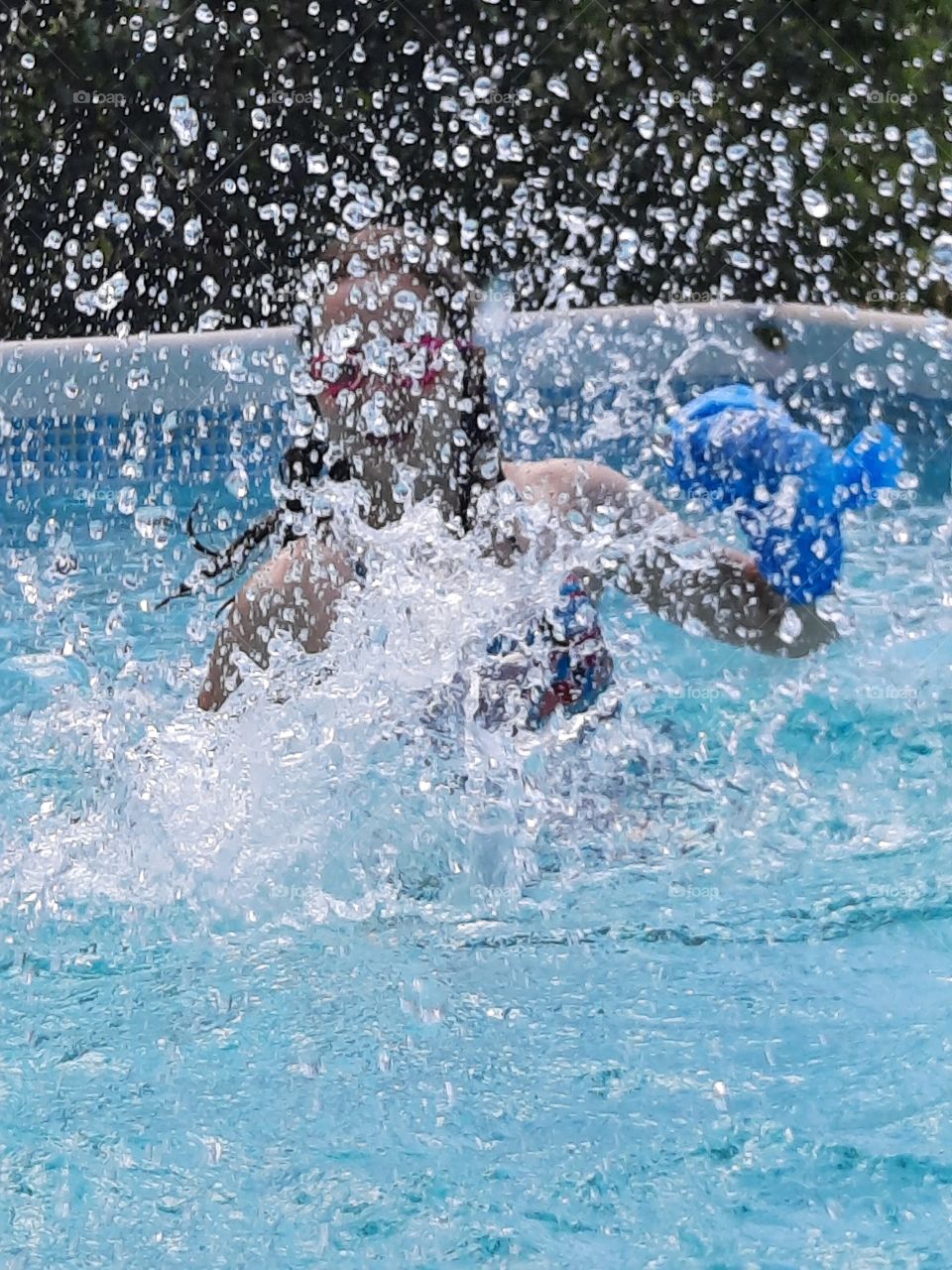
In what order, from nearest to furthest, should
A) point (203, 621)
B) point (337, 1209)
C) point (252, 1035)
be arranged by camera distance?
point (337, 1209)
point (252, 1035)
point (203, 621)

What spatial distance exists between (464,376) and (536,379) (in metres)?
2.82

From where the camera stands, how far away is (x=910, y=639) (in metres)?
3.13

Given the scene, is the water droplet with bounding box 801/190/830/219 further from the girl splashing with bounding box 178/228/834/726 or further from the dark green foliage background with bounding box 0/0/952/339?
the girl splashing with bounding box 178/228/834/726

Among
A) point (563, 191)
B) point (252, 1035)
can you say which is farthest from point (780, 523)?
point (563, 191)

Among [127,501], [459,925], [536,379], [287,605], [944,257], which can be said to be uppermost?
[944,257]

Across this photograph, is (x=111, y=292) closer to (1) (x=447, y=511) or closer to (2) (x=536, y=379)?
(2) (x=536, y=379)

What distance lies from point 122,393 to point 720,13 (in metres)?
2.61

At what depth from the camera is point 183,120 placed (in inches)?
229

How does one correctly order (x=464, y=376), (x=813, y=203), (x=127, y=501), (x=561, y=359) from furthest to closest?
1. (x=561, y=359)
2. (x=127, y=501)
3. (x=813, y=203)
4. (x=464, y=376)

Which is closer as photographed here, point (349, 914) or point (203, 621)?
point (349, 914)

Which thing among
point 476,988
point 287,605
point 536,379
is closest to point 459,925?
point 476,988

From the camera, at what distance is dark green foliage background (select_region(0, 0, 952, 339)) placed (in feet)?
19.7

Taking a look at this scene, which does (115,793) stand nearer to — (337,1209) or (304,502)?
(304,502)

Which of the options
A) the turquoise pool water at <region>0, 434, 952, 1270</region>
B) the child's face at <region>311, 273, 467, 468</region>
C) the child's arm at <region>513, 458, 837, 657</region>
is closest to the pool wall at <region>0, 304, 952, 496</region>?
the turquoise pool water at <region>0, 434, 952, 1270</region>
